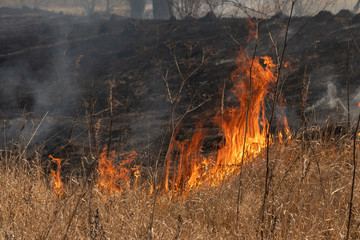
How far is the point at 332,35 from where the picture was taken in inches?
447

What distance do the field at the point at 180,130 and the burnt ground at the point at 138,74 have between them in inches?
2.4

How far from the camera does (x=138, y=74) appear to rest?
38.1ft

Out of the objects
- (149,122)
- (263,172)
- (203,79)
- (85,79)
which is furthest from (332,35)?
(263,172)

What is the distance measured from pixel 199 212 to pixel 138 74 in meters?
8.71

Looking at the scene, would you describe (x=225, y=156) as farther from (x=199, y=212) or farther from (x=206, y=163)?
(x=199, y=212)

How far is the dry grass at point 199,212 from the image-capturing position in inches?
98.8

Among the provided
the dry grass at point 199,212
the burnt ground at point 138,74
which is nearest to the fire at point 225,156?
the dry grass at point 199,212

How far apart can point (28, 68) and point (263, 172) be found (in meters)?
11.0

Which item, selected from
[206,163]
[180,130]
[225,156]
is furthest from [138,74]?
[206,163]

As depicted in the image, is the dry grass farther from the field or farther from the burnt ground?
the burnt ground

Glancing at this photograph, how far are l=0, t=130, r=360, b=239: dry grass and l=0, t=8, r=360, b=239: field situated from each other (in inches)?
0.8

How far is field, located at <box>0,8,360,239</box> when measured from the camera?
2.66m

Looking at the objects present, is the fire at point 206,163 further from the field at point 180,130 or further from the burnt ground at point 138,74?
the burnt ground at point 138,74

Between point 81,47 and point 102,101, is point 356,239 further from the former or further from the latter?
point 81,47
